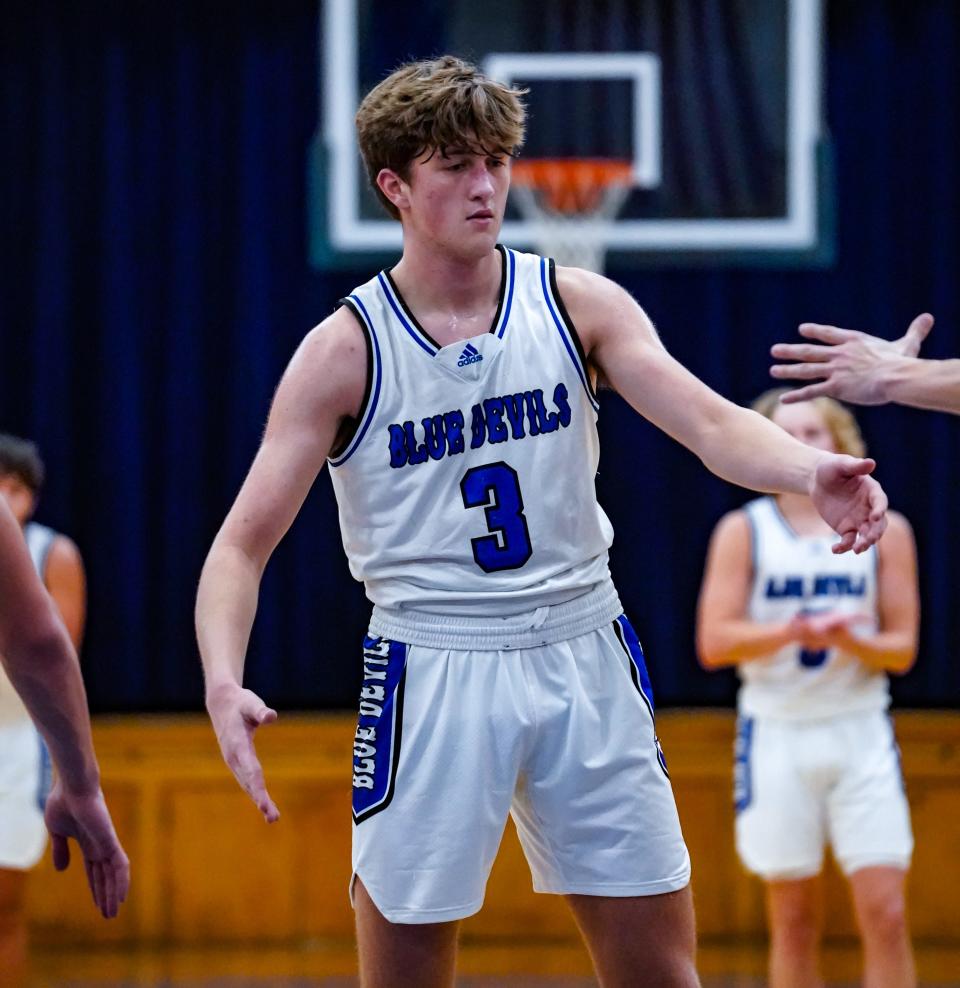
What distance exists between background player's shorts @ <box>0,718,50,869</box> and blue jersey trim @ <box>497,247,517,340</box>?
2.64 meters

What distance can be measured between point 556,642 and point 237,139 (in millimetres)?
5000

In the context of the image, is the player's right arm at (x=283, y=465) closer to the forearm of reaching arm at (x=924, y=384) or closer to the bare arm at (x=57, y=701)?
the bare arm at (x=57, y=701)

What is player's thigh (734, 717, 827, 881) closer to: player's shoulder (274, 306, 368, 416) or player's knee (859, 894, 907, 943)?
player's knee (859, 894, 907, 943)

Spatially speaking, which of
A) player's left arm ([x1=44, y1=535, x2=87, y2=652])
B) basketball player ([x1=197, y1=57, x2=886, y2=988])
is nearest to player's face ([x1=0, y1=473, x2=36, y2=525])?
player's left arm ([x1=44, y1=535, x2=87, y2=652])

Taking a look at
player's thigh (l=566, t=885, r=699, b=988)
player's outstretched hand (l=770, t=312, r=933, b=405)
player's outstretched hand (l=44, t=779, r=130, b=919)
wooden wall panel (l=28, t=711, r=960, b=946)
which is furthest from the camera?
wooden wall panel (l=28, t=711, r=960, b=946)

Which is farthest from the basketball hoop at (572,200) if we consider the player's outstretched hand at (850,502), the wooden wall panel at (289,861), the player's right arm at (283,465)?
the player's outstretched hand at (850,502)

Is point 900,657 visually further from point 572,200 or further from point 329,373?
point 572,200

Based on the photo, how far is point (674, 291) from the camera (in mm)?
7430

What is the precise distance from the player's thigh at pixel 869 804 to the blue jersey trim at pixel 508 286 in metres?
2.51

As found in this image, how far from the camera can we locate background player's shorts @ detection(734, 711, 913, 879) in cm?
497

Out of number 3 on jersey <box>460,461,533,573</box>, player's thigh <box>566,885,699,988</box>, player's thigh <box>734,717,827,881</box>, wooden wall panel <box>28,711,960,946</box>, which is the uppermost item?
number 3 on jersey <box>460,461,533,573</box>

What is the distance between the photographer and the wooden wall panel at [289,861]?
673 centimetres

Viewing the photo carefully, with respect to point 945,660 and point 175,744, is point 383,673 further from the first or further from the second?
point 945,660

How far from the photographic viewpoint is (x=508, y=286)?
3072 millimetres
